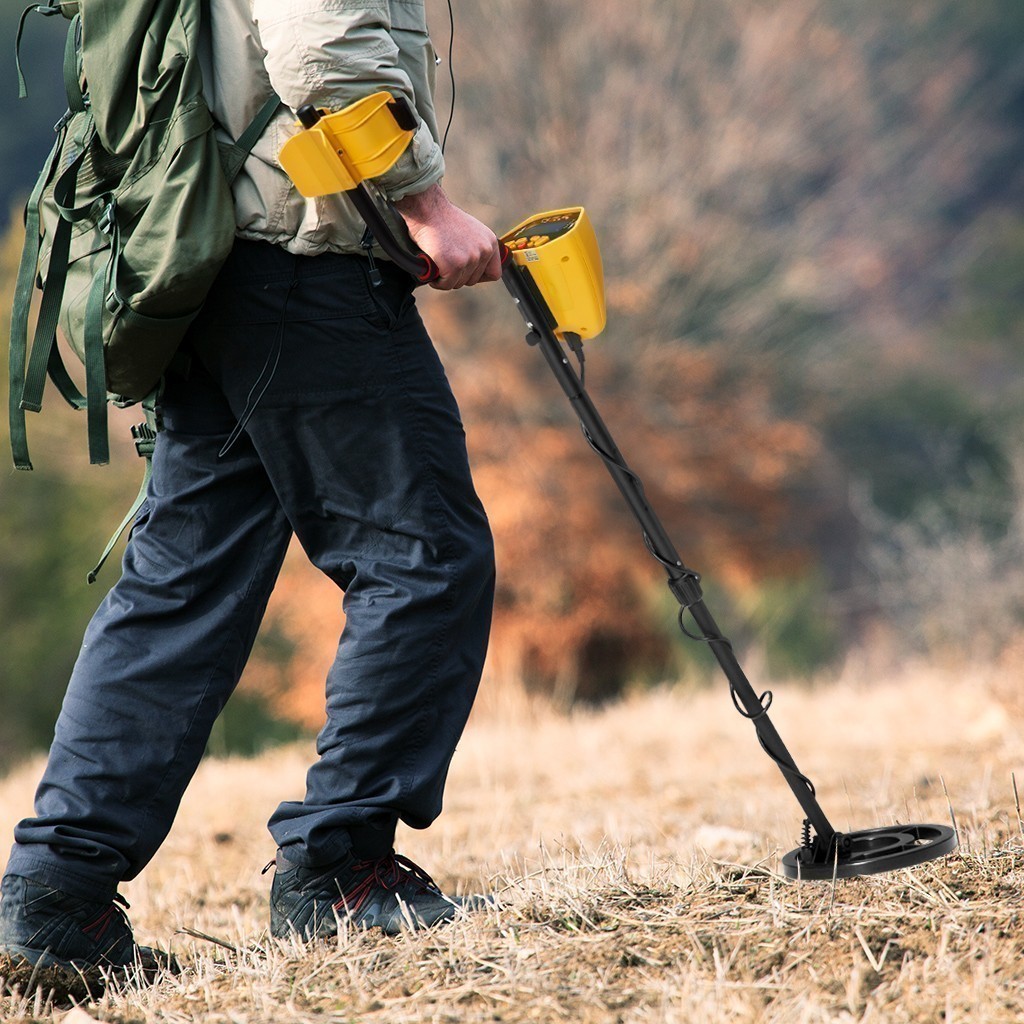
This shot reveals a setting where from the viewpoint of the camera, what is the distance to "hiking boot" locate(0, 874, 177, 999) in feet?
7.04

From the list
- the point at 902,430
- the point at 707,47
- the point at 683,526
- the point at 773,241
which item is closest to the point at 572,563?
the point at 683,526

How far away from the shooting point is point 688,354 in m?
13.4

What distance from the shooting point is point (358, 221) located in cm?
217

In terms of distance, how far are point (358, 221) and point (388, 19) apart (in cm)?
32

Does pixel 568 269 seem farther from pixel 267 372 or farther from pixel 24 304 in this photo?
pixel 24 304

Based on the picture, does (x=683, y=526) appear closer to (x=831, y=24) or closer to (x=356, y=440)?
(x=831, y=24)

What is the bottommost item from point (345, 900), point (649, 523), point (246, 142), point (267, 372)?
point (345, 900)

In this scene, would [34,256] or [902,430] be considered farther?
[902,430]

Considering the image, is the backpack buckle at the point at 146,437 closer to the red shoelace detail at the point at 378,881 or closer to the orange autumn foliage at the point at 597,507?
the red shoelace detail at the point at 378,881

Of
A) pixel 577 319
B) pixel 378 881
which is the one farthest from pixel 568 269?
pixel 378 881

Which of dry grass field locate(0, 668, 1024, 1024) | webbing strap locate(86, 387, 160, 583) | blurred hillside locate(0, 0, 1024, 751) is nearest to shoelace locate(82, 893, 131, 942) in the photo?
dry grass field locate(0, 668, 1024, 1024)

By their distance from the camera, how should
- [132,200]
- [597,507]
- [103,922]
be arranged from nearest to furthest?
[132,200]
[103,922]
[597,507]

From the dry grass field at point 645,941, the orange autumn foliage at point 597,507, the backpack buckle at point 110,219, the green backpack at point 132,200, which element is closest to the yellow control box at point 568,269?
the green backpack at point 132,200

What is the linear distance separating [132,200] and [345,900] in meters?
1.22
